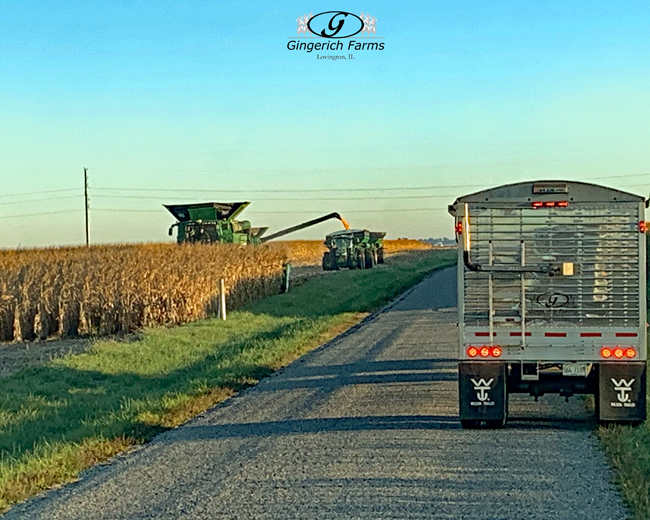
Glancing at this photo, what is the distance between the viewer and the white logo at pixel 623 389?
9.98 m

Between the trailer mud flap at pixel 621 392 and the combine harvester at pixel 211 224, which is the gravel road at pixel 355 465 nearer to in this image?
the trailer mud flap at pixel 621 392

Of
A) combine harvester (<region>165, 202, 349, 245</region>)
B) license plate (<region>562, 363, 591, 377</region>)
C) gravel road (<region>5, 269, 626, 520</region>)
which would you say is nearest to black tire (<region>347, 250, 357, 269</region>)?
combine harvester (<region>165, 202, 349, 245</region>)

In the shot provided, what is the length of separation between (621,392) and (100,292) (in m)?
17.2

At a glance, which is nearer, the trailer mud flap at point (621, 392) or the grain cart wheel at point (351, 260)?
the trailer mud flap at point (621, 392)

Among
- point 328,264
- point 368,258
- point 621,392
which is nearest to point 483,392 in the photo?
point 621,392

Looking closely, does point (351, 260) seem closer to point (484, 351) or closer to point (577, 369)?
point (484, 351)

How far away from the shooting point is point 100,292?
24.6 m

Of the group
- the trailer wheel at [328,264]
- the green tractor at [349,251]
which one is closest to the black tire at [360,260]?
the green tractor at [349,251]

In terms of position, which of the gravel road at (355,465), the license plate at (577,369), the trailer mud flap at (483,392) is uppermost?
the license plate at (577,369)

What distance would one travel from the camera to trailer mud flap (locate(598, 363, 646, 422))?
9.98 meters

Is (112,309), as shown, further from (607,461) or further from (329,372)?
(607,461)

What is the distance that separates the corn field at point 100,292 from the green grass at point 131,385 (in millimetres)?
1138

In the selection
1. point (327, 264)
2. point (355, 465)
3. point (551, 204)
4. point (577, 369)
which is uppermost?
point (551, 204)

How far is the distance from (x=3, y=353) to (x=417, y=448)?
604 inches
